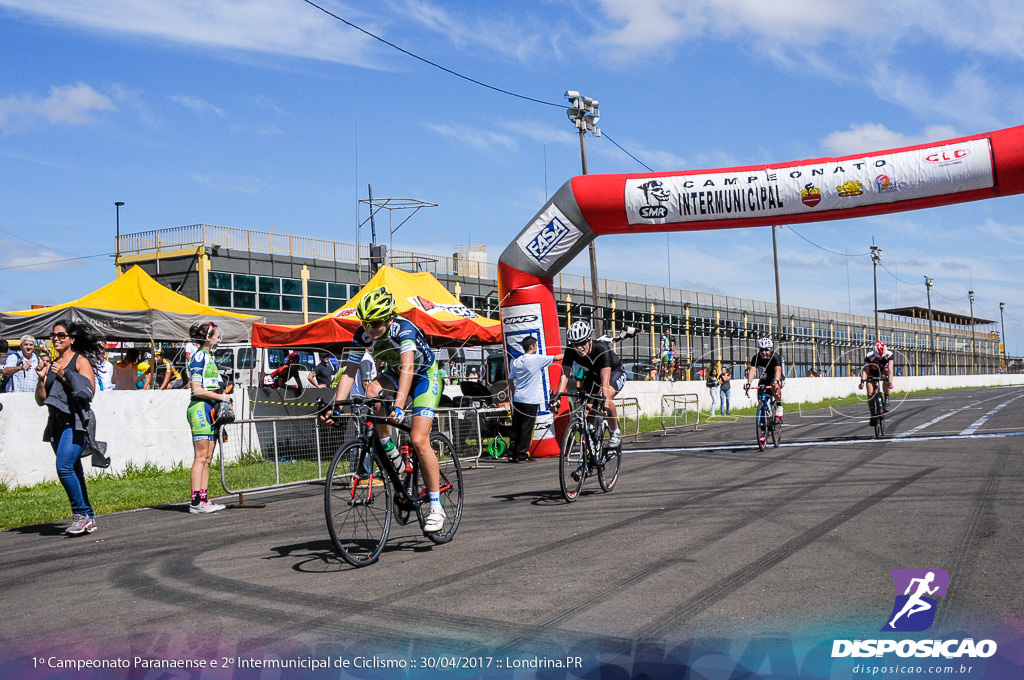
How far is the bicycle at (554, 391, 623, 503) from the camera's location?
945 centimetres

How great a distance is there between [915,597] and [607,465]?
5355 mm

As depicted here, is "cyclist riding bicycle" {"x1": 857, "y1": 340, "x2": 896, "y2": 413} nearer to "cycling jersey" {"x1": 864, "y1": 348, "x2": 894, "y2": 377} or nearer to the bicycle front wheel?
"cycling jersey" {"x1": 864, "y1": 348, "x2": 894, "y2": 377}

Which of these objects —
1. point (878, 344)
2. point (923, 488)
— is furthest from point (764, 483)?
point (878, 344)

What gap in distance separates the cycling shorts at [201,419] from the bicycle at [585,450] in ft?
12.0

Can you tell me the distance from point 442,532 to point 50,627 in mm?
2972

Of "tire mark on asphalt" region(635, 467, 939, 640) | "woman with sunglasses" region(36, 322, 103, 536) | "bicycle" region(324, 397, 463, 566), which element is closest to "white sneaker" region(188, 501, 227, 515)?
"woman with sunglasses" region(36, 322, 103, 536)

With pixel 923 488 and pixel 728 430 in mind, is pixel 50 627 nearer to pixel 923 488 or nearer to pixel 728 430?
pixel 923 488

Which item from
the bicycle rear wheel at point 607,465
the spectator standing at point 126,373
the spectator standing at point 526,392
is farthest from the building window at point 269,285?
the bicycle rear wheel at point 607,465

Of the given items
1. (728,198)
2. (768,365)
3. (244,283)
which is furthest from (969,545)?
(244,283)

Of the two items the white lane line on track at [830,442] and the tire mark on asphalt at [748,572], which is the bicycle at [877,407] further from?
the tire mark on asphalt at [748,572]

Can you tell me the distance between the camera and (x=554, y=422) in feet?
52.1

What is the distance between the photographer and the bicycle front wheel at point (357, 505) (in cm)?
619

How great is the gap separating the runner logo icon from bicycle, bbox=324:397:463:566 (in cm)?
327

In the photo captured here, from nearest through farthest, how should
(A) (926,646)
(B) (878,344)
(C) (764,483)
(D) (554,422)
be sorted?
(A) (926,646) → (C) (764,483) → (D) (554,422) → (B) (878,344)
